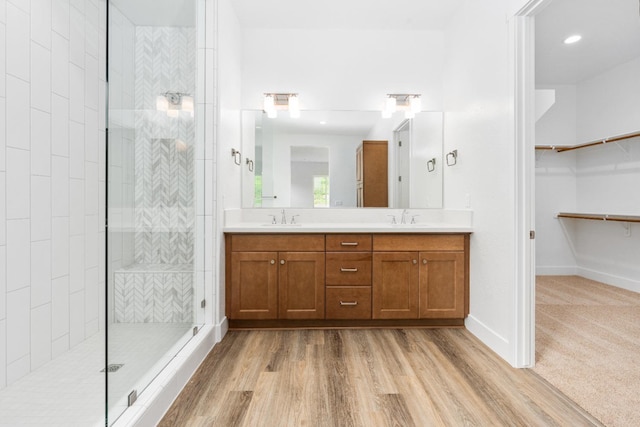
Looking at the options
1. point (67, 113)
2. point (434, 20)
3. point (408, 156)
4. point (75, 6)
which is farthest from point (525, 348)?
point (75, 6)

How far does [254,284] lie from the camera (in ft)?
8.30

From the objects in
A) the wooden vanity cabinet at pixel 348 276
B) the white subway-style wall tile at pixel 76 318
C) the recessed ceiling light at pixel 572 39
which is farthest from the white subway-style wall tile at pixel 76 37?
the recessed ceiling light at pixel 572 39

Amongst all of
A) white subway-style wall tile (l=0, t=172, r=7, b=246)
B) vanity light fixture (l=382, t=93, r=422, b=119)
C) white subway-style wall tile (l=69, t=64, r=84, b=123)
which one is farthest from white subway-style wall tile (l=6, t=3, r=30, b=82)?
vanity light fixture (l=382, t=93, r=422, b=119)

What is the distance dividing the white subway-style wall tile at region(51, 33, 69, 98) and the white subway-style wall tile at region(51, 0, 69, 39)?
0.12 ft

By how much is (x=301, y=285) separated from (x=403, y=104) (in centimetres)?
195

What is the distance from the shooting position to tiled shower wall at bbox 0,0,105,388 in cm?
172

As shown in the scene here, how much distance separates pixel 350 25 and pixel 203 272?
253cm

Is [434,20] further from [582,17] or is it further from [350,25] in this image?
[582,17]

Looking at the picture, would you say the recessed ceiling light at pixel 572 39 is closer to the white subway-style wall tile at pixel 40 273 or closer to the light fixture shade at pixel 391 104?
the light fixture shade at pixel 391 104

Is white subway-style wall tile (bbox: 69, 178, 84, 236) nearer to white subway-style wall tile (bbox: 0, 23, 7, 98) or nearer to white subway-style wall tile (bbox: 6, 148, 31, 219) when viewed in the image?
white subway-style wall tile (bbox: 6, 148, 31, 219)

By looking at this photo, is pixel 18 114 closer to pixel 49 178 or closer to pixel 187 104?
pixel 49 178

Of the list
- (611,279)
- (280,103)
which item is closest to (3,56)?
(280,103)

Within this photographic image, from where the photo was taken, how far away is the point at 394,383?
5.86ft

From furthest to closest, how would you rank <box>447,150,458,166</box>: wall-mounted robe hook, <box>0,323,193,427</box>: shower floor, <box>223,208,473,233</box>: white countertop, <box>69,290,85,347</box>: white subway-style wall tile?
<box>223,208,473,233</box>: white countertop → <box>447,150,458,166</box>: wall-mounted robe hook → <box>69,290,85,347</box>: white subway-style wall tile → <box>0,323,193,427</box>: shower floor
